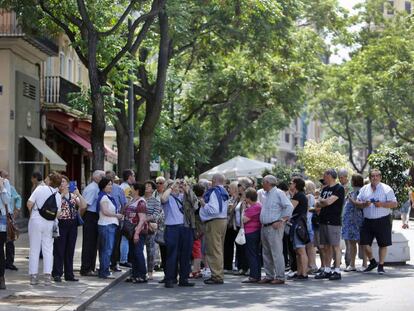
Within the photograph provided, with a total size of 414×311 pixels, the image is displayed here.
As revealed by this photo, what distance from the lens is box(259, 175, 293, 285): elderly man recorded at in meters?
15.2

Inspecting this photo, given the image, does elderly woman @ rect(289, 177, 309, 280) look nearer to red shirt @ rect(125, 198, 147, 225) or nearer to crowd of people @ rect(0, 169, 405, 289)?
crowd of people @ rect(0, 169, 405, 289)

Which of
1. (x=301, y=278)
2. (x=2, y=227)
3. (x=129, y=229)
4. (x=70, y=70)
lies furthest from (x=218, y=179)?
(x=70, y=70)

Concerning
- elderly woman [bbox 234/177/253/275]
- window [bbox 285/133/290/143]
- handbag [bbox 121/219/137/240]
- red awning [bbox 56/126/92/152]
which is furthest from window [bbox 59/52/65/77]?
window [bbox 285/133/290/143]

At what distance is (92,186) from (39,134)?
1585 centimetres

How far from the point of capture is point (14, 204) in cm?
1667

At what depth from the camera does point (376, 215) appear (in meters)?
16.5

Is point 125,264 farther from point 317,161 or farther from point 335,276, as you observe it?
point 317,161

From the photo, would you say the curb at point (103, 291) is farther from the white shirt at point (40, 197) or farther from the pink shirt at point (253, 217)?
the pink shirt at point (253, 217)

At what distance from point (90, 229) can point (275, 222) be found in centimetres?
317

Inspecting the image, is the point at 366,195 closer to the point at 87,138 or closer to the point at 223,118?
the point at 87,138

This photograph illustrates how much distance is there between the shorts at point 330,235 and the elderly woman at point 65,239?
4315 mm

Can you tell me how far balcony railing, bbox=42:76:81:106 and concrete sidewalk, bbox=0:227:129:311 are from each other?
1632 cm

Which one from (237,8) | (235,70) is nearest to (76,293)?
(237,8)

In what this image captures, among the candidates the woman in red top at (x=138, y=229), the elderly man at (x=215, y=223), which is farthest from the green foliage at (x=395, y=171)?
the woman in red top at (x=138, y=229)
